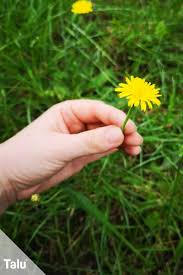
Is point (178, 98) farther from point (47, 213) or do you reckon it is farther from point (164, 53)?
point (47, 213)

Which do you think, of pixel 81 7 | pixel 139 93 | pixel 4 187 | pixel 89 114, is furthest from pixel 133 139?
pixel 81 7

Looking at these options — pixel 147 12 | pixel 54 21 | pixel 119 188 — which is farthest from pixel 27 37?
pixel 119 188

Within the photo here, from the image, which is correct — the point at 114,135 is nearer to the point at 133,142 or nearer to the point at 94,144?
the point at 94,144

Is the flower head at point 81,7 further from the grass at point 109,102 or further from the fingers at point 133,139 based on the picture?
the fingers at point 133,139

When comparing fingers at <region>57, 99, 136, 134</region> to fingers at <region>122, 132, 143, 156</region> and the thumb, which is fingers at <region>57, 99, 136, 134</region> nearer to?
fingers at <region>122, 132, 143, 156</region>

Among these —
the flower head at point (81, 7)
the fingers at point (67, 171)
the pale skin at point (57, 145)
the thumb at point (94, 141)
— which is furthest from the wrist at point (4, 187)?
the flower head at point (81, 7)

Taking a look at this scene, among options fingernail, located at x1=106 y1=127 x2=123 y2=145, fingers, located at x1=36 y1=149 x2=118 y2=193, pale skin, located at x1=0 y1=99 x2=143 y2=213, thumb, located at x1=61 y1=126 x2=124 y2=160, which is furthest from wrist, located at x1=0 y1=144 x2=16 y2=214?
fingernail, located at x1=106 y1=127 x2=123 y2=145
